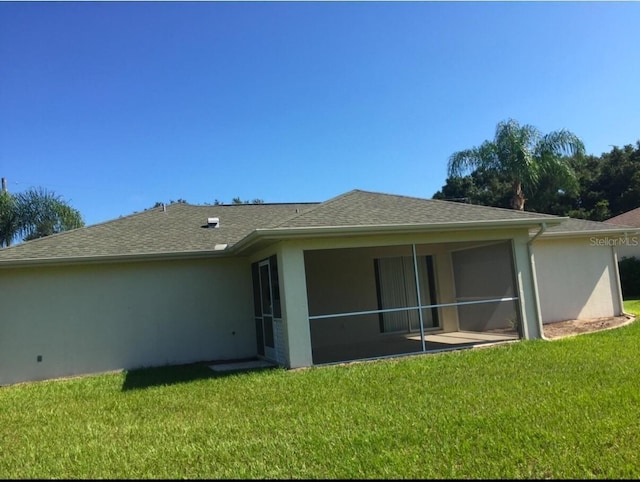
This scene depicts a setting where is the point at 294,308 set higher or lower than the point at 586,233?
lower

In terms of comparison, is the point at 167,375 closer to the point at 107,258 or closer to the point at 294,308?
the point at 294,308

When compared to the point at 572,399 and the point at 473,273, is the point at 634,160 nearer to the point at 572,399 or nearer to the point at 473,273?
the point at 473,273

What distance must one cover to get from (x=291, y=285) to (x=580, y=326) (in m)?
7.89

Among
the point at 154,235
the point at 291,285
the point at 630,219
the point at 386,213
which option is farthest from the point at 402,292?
the point at 630,219

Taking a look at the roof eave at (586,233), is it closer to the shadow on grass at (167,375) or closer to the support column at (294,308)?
the support column at (294,308)

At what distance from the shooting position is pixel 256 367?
985 cm

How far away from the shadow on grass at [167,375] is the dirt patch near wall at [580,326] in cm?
745

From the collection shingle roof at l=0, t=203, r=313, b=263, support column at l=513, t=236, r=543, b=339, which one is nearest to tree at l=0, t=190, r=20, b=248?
shingle roof at l=0, t=203, r=313, b=263

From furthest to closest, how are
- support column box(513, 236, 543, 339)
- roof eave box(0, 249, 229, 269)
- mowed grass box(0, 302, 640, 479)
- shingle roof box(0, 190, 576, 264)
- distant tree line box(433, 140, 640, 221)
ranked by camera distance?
distant tree line box(433, 140, 640, 221) → support column box(513, 236, 543, 339) → roof eave box(0, 249, 229, 269) → shingle roof box(0, 190, 576, 264) → mowed grass box(0, 302, 640, 479)

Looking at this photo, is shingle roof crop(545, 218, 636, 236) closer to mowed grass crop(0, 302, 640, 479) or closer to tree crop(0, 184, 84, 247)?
mowed grass crop(0, 302, 640, 479)

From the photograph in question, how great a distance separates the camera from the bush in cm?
2045

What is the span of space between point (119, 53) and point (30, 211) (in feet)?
59.3

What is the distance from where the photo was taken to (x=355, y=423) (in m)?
5.34

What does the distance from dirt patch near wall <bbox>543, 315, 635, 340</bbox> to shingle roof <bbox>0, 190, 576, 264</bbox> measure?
284 cm
